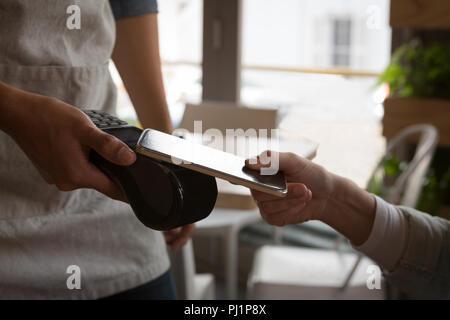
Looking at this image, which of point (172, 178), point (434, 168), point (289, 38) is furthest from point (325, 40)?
point (172, 178)

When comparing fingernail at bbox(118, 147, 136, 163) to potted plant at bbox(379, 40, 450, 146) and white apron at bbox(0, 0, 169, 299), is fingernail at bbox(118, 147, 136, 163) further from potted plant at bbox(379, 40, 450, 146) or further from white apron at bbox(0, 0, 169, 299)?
potted plant at bbox(379, 40, 450, 146)

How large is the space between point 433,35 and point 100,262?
180 cm

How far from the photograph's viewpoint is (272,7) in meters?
2.37

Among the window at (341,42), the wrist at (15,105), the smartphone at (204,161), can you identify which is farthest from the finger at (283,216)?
the window at (341,42)

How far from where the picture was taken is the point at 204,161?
494mm

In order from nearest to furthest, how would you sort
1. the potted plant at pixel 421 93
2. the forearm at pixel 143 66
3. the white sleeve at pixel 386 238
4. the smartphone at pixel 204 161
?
the smartphone at pixel 204 161
the white sleeve at pixel 386 238
the forearm at pixel 143 66
the potted plant at pixel 421 93

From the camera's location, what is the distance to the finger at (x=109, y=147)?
0.49m

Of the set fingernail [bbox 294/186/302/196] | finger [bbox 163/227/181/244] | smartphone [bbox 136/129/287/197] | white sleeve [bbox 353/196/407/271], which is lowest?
finger [bbox 163/227/181/244]

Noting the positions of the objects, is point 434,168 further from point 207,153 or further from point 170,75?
point 207,153

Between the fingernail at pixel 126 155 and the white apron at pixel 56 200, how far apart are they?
8.9 inches

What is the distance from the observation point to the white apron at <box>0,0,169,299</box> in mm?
657

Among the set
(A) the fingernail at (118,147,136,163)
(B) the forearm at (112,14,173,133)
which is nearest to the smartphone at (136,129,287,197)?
(A) the fingernail at (118,147,136,163)

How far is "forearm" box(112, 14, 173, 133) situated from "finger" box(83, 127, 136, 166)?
0.39 meters

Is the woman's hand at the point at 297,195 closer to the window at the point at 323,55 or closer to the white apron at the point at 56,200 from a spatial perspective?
the white apron at the point at 56,200
